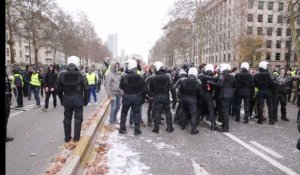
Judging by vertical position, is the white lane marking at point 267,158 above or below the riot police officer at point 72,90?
below

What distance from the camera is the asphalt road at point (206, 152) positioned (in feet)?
19.1

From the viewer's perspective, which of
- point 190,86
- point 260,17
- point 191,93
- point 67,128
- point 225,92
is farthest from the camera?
point 260,17

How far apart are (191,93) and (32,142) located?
422 cm

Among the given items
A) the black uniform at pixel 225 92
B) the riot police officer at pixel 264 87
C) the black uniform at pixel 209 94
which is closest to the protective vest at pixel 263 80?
the riot police officer at pixel 264 87

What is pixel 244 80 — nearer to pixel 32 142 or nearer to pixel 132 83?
pixel 132 83

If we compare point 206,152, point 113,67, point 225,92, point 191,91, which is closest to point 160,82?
point 191,91

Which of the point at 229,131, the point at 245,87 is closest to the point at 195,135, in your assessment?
the point at 229,131

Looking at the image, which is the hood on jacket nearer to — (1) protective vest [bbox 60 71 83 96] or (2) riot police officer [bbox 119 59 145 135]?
(2) riot police officer [bbox 119 59 145 135]

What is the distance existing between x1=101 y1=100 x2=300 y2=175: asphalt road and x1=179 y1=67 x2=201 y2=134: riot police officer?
0.52 m

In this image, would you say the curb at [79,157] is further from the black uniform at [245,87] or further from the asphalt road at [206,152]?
the black uniform at [245,87]

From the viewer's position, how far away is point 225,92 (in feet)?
30.8

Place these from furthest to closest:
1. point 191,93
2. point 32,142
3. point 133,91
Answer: point 191,93, point 133,91, point 32,142

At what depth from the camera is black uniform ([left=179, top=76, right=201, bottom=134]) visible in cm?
891

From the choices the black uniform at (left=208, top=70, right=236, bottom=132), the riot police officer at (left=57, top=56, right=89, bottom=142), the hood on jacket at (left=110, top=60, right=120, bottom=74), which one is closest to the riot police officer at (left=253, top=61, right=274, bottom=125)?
the black uniform at (left=208, top=70, right=236, bottom=132)
